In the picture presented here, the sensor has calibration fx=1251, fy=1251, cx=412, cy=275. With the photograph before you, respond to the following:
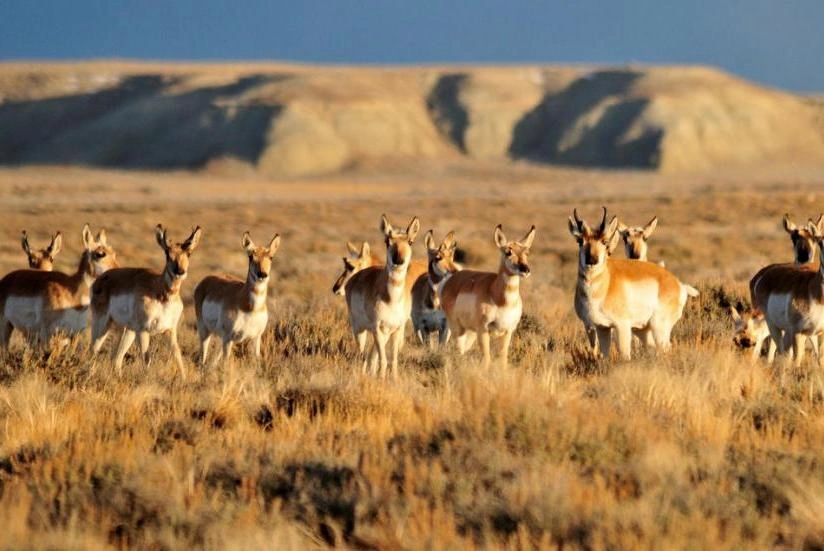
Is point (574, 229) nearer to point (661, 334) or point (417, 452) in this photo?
point (661, 334)

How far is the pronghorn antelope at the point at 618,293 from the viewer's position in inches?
447

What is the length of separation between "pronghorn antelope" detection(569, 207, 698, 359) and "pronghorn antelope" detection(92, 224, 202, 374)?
372 centimetres

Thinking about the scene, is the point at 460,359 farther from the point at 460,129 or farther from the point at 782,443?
the point at 460,129

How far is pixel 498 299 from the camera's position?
1148 cm

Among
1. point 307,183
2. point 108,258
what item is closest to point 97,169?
point 307,183

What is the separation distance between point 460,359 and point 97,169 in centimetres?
13260

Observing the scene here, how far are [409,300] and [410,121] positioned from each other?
138177mm

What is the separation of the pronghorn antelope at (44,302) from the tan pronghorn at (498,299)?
13.8 feet

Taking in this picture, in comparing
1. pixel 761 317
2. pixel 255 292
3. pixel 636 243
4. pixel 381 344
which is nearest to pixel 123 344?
pixel 255 292

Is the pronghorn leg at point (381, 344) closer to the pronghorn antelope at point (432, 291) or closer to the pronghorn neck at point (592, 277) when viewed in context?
the pronghorn antelope at point (432, 291)

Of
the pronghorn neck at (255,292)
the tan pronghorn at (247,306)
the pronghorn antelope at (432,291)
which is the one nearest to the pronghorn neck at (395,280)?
the tan pronghorn at (247,306)

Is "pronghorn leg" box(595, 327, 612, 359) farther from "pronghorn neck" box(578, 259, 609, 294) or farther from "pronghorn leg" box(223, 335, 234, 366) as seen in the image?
"pronghorn leg" box(223, 335, 234, 366)

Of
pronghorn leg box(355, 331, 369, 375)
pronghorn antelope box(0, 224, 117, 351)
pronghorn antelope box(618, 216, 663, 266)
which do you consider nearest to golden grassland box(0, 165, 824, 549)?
pronghorn leg box(355, 331, 369, 375)

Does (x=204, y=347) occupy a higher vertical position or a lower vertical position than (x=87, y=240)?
lower
